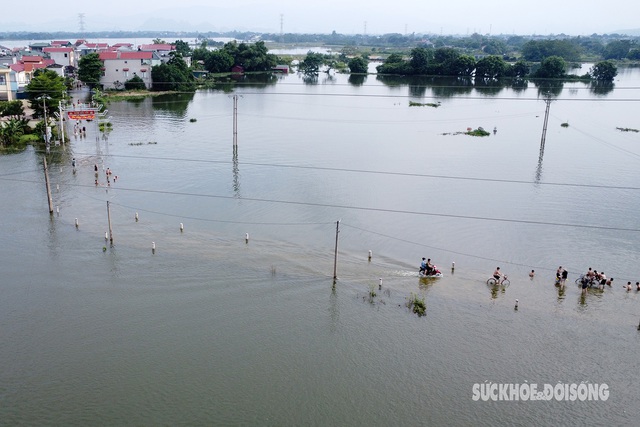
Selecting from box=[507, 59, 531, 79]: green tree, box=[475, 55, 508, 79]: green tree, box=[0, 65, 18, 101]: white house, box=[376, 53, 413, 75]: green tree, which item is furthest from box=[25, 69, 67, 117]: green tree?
box=[507, 59, 531, 79]: green tree

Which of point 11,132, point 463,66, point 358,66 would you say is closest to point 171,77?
point 11,132

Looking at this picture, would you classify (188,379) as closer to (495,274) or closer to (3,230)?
(495,274)

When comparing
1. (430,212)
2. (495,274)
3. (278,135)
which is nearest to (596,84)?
(278,135)

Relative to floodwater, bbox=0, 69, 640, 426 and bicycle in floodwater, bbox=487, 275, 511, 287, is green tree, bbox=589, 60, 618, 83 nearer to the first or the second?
floodwater, bbox=0, 69, 640, 426

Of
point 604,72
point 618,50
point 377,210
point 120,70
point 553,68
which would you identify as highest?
point 618,50

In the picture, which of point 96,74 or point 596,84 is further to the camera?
point 596,84

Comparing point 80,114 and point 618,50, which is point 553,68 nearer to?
point 618,50
